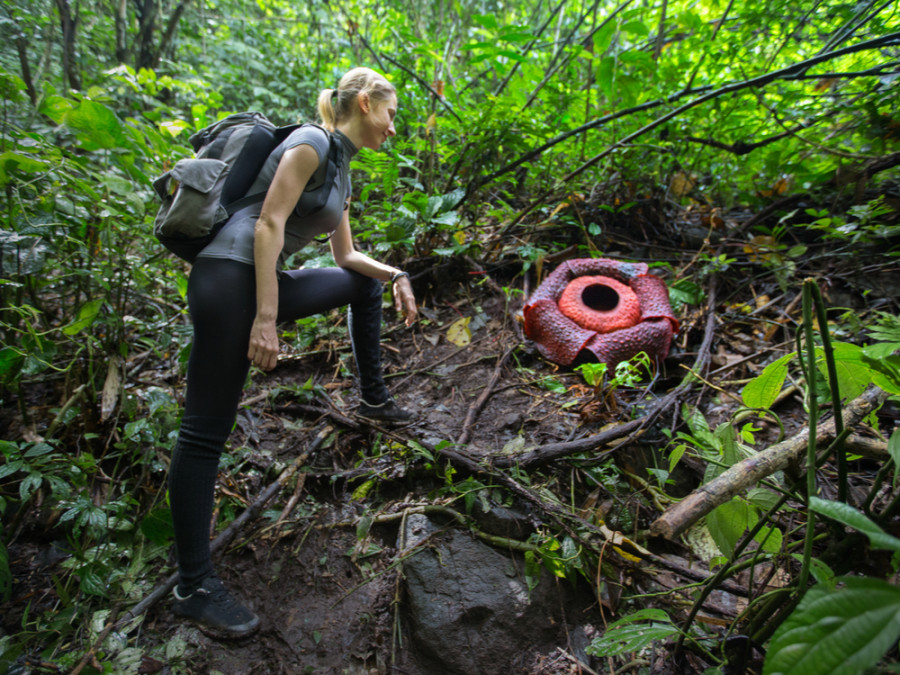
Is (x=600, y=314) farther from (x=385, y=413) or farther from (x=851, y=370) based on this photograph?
(x=851, y=370)

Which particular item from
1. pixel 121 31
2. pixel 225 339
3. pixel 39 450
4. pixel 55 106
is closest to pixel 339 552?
pixel 225 339

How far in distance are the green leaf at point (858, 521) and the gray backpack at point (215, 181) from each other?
1.57 metres

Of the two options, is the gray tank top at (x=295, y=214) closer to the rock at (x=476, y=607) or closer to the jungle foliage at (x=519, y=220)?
the jungle foliage at (x=519, y=220)

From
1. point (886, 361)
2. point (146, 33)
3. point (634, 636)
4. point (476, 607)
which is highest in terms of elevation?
point (146, 33)

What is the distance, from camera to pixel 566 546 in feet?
5.07

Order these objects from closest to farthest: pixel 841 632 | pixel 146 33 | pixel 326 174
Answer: pixel 841 632
pixel 326 174
pixel 146 33

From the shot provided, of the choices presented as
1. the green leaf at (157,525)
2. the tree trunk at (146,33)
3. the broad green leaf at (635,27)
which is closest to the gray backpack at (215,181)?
the green leaf at (157,525)

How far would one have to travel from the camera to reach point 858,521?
59 cm

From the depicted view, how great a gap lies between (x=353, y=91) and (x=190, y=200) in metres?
0.75

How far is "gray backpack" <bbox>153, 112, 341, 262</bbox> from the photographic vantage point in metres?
1.40

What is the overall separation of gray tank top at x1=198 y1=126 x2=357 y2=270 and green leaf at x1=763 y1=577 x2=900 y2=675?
1571mm

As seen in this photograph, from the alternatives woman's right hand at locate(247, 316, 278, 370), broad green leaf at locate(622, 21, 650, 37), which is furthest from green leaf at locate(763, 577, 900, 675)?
broad green leaf at locate(622, 21, 650, 37)

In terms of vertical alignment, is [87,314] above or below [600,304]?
below

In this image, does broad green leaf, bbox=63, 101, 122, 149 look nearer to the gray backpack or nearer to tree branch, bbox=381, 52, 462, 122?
the gray backpack
